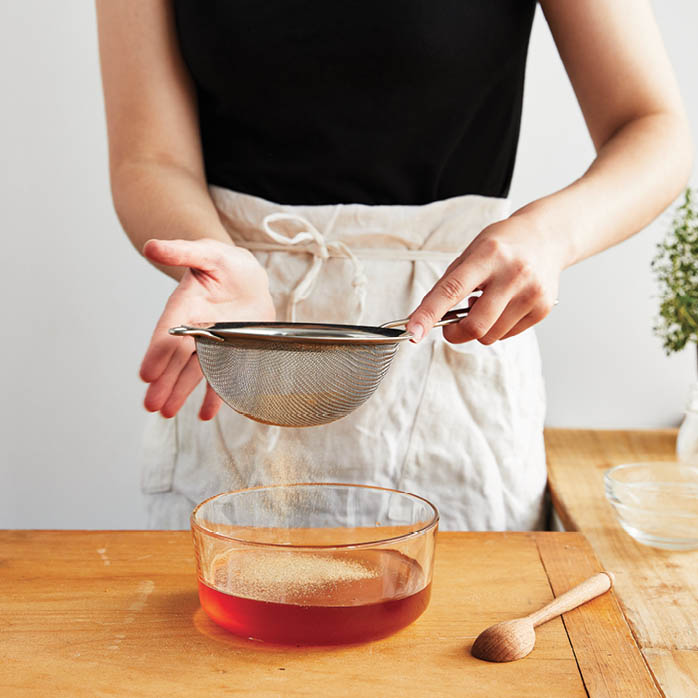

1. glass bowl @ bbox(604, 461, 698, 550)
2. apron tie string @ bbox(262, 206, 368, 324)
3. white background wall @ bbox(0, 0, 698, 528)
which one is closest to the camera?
glass bowl @ bbox(604, 461, 698, 550)

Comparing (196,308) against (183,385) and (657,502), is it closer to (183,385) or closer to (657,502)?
(183,385)

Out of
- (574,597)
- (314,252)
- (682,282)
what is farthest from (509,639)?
(682,282)

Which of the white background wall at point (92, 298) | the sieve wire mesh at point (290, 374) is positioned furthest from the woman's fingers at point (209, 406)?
the white background wall at point (92, 298)

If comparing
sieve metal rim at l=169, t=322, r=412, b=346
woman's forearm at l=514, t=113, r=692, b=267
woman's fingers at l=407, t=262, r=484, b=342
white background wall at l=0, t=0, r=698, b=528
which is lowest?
white background wall at l=0, t=0, r=698, b=528

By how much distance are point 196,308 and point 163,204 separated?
0.22 metres

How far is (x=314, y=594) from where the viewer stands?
64 centimetres

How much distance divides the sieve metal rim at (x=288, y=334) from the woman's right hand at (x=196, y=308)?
0.30 ft

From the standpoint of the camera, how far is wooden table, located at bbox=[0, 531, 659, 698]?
599 millimetres

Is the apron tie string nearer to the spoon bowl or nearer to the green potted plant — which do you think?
the spoon bowl

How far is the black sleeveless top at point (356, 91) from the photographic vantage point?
107 cm

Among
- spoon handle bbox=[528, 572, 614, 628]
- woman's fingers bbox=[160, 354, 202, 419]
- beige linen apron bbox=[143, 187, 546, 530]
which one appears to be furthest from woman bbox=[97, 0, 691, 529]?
spoon handle bbox=[528, 572, 614, 628]

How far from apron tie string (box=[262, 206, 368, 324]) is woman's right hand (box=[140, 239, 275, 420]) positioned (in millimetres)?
135

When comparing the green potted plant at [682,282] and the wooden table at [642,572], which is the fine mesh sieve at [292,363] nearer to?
the wooden table at [642,572]

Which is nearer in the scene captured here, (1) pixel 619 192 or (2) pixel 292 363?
(2) pixel 292 363
